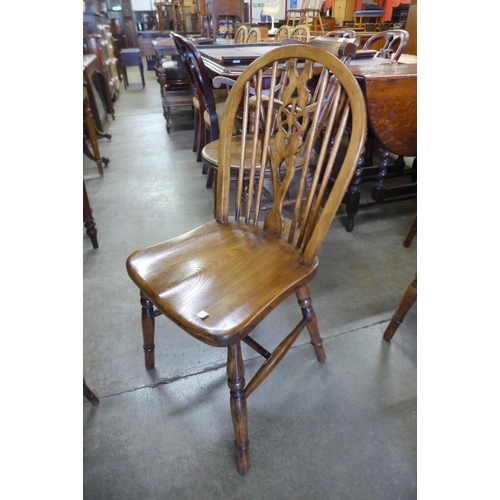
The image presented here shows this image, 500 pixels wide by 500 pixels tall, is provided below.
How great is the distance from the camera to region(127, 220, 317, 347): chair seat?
0.74 metres

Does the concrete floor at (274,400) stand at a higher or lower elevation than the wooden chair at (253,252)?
lower

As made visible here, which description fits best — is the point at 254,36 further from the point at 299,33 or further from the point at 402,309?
the point at 402,309

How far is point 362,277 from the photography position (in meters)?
1.70

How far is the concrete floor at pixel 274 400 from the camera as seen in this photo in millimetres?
950

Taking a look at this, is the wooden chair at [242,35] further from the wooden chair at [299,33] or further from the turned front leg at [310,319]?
the turned front leg at [310,319]

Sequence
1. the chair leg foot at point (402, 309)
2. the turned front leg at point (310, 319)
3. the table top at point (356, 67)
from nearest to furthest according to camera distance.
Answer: the turned front leg at point (310, 319) → the chair leg foot at point (402, 309) → the table top at point (356, 67)

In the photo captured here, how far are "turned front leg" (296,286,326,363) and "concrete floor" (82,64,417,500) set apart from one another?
5cm

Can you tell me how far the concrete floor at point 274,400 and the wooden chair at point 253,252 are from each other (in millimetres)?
147

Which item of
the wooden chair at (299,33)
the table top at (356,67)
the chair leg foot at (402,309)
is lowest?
the chair leg foot at (402,309)

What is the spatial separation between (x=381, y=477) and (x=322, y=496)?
174 millimetres

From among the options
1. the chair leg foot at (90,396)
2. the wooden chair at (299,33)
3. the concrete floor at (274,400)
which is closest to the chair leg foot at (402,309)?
the concrete floor at (274,400)
